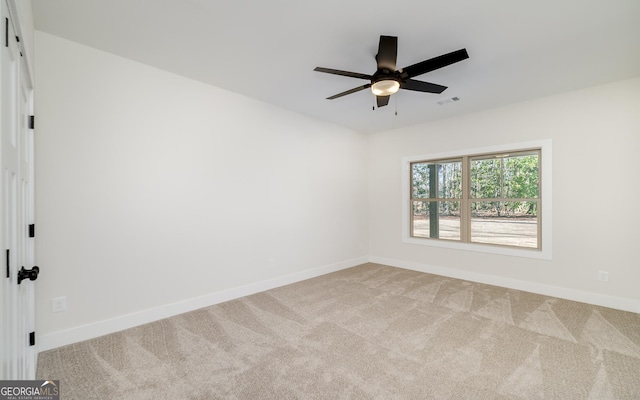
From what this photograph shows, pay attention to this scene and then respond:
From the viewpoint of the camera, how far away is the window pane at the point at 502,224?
4.41 meters

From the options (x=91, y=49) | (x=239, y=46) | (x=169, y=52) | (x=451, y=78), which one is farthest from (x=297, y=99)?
(x=91, y=49)

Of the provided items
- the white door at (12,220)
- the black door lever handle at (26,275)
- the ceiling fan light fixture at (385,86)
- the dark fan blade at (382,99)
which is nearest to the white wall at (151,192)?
the white door at (12,220)

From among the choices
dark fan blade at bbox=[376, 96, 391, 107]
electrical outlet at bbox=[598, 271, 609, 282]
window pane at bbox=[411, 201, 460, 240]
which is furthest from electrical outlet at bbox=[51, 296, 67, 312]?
electrical outlet at bbox=[598, 271, 609, 282]

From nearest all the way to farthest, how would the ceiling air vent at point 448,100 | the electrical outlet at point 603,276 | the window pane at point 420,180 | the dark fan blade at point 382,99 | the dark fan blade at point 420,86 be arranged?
the dark fan blade at point 420,86 < the dark fan blade at point 382,99 < the electrical outlet at point 603,276 < the ceiling air vent at point 448,100 < the window pane at point 420,180

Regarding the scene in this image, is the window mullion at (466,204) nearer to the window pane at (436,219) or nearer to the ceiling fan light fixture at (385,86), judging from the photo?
the window pane at (436,219)

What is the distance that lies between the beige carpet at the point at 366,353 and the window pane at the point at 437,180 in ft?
6.69

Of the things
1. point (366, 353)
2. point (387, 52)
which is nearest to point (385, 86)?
point (387, 52)

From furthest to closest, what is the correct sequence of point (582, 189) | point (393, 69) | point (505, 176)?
1. point (505, 176)
2. point (582, 189)
3. point (393, 69)

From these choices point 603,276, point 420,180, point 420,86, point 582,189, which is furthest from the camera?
point 420,180

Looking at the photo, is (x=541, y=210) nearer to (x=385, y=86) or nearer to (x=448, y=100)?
(x=448, y=100)

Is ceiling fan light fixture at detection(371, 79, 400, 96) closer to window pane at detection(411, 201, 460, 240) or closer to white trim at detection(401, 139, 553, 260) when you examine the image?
white trim at detection(401, 139, 553, 260)

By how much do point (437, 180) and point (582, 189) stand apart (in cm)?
200

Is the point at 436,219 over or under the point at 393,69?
under

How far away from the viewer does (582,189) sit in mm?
3562
